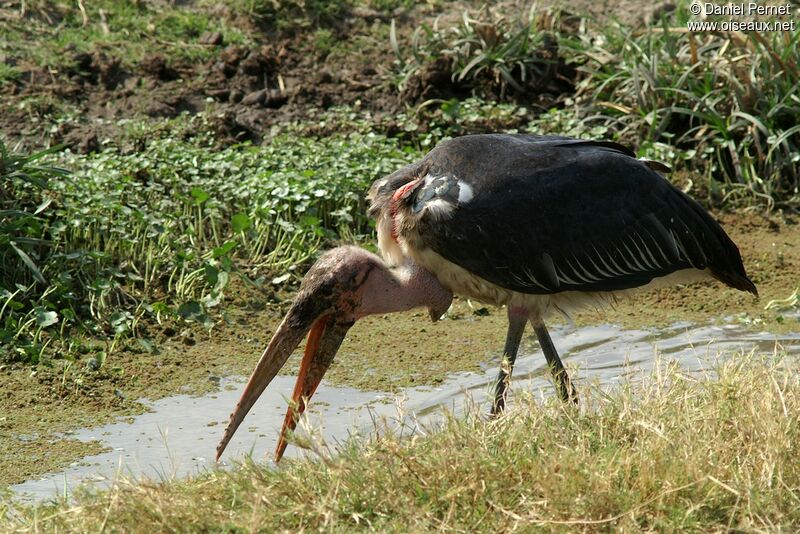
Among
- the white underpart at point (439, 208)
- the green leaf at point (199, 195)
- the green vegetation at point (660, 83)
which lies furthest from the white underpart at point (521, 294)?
the green vegetation at point (660, 83)

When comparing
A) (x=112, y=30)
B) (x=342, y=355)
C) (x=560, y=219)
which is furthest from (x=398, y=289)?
(x=112, y=30)

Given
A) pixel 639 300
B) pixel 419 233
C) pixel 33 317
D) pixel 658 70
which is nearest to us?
pixel 419 233

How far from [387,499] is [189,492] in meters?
0.58

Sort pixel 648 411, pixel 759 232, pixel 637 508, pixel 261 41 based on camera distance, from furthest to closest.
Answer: pixel 261 41, pixel 759 232, pixel 648 411, pixel 637 508

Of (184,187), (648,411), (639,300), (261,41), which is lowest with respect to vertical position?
(639,300)

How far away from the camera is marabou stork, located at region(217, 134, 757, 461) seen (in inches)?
172

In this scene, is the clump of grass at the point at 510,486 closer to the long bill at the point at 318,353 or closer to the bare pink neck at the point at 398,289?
the long bill at the point at 318,353

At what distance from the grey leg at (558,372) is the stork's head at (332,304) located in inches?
15.4

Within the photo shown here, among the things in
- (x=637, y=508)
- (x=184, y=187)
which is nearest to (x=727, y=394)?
(x=637, y=508)

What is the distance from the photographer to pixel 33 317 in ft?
17.6

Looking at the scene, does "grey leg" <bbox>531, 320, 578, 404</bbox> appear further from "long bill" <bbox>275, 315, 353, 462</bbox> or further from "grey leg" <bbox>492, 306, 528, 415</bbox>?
"long bill" <bbox>275, 315, 353, 462</bbox>

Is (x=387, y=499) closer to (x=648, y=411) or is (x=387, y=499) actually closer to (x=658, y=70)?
(x=648, y=411)

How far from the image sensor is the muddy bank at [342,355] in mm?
4699

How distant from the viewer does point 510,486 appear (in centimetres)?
337
